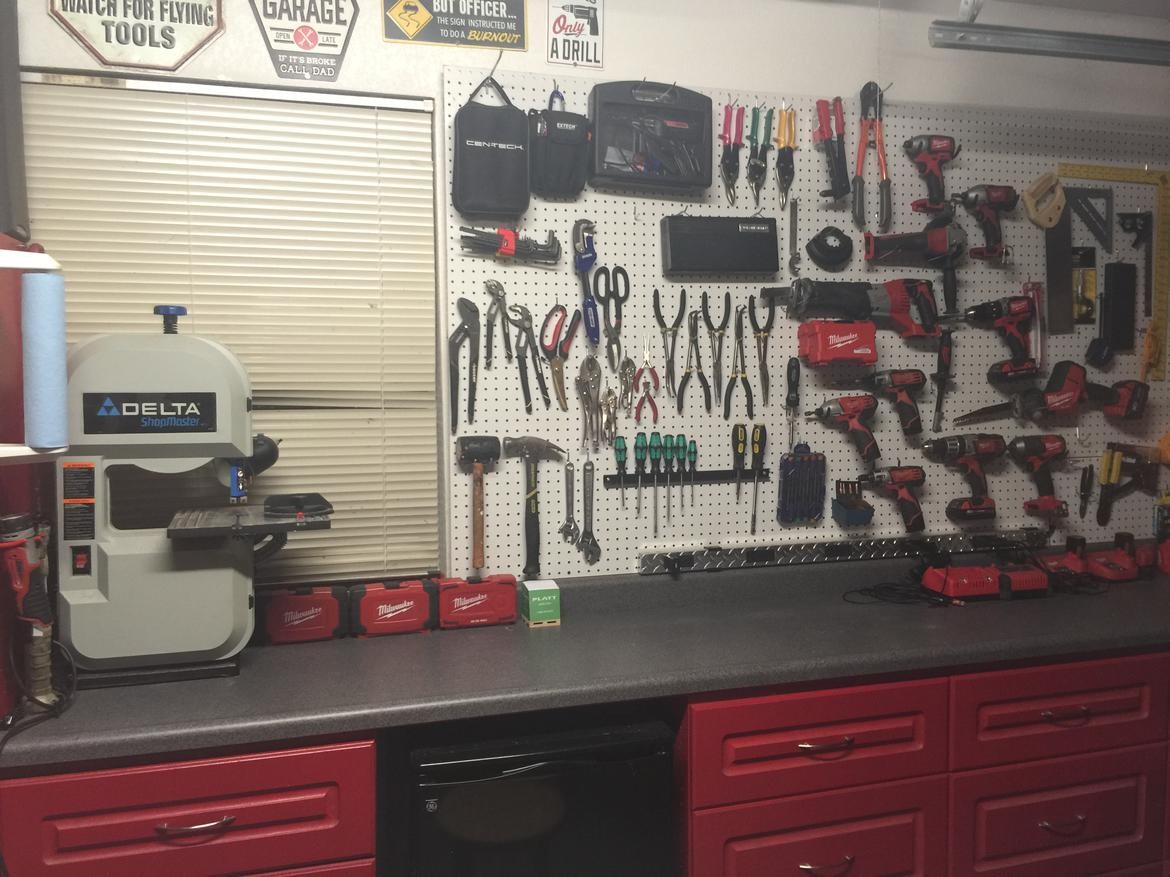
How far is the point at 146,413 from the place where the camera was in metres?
1.51

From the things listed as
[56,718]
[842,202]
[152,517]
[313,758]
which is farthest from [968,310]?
[56,718]

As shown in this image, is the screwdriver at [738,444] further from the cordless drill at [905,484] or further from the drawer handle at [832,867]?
the drawer handle at [832,867]

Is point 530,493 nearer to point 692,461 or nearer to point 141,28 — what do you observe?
point 692,461

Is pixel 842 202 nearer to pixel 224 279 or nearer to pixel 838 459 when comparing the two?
pixel 838 459

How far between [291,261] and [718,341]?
1120mm

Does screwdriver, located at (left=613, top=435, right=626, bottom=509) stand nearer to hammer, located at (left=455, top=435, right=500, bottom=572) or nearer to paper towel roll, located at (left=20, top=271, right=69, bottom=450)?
hammer, located at (left=455, top=435, right=500, bottom=572)

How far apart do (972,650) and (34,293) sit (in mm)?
1817

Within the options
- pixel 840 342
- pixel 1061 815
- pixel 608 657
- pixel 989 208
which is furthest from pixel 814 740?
pixel 989 208

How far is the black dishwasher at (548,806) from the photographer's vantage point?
1481mm

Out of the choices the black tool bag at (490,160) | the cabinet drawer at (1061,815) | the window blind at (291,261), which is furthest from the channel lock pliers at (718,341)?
the cabinet drawer at (1061,815)

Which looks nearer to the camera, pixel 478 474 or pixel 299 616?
pixel 299 616

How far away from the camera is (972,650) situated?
173 centimetres

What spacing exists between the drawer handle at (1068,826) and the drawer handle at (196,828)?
5.67 ft

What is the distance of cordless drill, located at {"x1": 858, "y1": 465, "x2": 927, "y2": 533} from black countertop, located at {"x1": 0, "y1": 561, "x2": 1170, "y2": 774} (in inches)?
5.7
